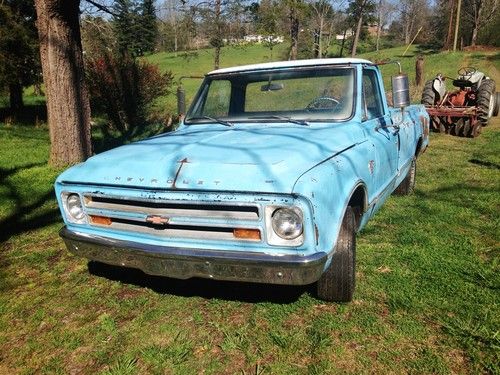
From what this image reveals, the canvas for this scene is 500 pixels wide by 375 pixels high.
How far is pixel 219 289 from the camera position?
347 centimetres

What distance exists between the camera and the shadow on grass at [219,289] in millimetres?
3318

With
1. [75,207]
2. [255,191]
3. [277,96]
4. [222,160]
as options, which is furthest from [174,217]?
[277,96]

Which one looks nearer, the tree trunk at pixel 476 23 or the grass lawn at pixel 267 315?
the grass lawn at pixel 267 315

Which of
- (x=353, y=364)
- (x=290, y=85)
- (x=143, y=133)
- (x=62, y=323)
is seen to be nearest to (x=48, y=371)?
(x=62, y=323)

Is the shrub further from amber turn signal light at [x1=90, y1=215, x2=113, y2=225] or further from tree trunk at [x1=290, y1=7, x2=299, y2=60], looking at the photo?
tree trunk at [x1=290, y1=7, x2=299, y2=60]

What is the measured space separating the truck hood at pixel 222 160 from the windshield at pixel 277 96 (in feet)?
1.03

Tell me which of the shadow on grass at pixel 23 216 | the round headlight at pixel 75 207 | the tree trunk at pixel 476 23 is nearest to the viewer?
the round headlight at pixel 75 207

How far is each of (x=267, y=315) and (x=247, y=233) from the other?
0.82m

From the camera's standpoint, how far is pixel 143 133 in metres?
12.7

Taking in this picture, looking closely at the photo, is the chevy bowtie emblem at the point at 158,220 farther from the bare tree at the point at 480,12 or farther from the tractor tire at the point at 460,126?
the bare tree at the point at 480,12

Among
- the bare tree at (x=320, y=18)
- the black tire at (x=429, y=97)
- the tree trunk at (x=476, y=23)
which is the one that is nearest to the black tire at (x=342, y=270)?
the black tire at (x=429, y=97)

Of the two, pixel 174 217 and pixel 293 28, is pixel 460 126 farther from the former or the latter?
pixel 293 28

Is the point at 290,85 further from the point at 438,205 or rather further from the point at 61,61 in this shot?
the point at 61,61

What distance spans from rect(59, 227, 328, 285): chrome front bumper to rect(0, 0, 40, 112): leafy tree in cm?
1304
